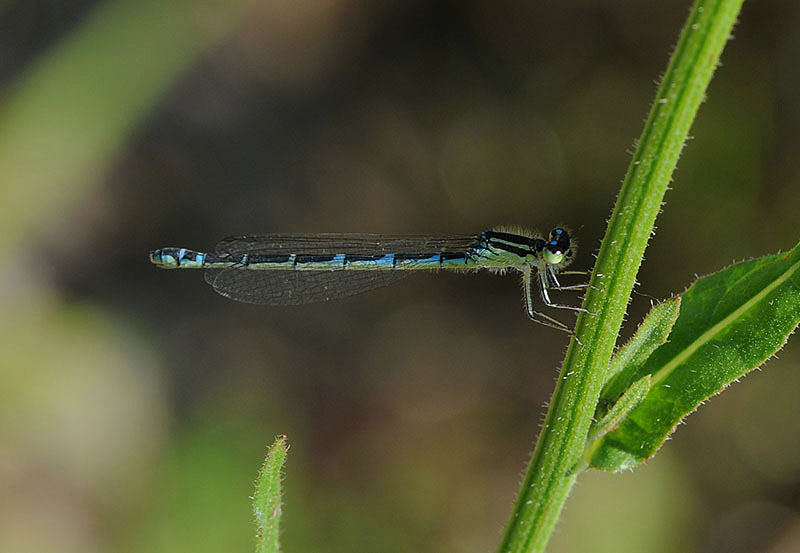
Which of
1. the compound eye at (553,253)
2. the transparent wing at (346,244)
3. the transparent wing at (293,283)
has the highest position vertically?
the transparent wing at (346,244)

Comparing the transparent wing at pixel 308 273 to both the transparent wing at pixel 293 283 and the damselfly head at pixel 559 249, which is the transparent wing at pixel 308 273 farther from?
Answer: the damselfly head at pixel 559 249

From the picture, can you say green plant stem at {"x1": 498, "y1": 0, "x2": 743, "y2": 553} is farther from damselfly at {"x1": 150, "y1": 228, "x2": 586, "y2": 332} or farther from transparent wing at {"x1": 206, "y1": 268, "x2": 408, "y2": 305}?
transparent wing at {"x1": 206, "y1": 268, "x2": 408, "y2": 305}

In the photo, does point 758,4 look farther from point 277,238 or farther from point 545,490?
point 545,490

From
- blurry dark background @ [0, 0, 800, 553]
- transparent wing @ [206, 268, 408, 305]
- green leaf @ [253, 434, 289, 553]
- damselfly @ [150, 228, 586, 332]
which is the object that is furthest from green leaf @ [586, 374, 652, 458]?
blurry dark background @ [0, 0, 800, 553]

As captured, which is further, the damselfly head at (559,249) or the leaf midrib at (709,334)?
the damselfly head at (559,249)

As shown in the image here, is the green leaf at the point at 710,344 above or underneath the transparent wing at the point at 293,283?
underneath

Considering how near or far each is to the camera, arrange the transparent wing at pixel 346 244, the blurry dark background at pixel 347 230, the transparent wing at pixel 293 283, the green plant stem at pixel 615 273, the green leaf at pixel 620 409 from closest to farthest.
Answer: the green plant stem at pixel 615 273 < the green leaf at pixel 620 409 < the transparent wing at pixel 346 244 < the transparent wing at pixel 293 283 < the blurry dark background at pixel 347 230

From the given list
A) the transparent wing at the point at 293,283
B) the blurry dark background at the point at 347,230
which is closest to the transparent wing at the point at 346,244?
the transparent wing at the point at 293,283
